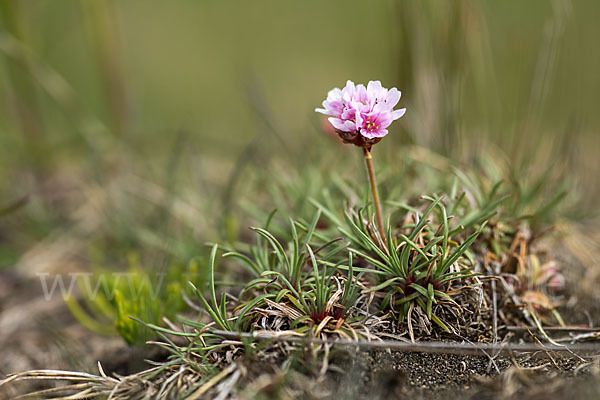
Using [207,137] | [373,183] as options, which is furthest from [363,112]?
[207,137]

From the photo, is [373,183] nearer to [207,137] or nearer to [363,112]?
[363,112]

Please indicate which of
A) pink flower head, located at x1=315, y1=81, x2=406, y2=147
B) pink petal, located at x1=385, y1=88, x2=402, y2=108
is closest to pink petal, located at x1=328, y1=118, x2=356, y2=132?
pink flower head, located at x1=315, y1=81, x2=406, y2=147

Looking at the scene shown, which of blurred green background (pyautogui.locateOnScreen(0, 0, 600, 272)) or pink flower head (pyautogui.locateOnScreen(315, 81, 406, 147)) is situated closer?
pink flower head (pyautogui.locateOnScreen(315, 81, 406, 147))

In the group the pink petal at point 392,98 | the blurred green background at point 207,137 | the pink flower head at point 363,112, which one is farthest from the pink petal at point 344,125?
the blurred green background at point 207,137

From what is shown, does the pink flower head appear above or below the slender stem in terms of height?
above

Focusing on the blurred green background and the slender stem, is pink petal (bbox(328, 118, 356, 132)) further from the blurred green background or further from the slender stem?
the blurred green background

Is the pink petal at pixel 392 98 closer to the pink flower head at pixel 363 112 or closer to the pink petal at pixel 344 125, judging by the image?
the pink flower head at pixel 363 112

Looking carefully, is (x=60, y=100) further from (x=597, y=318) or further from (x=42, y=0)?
(x=597, y=318)

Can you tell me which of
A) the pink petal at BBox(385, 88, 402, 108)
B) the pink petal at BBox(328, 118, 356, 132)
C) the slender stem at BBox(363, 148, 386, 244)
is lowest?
the slender stem at BBox(363, 148, 386, 244)
